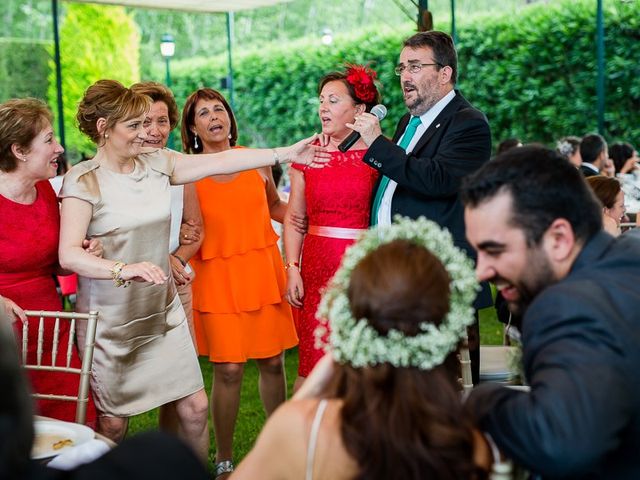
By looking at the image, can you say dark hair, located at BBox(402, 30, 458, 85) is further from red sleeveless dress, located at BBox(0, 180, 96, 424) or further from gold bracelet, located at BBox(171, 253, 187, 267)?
red sleeveless dress, located at BBox(0, 180, 96, 424)

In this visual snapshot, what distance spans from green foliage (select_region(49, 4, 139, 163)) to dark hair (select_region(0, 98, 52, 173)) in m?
16.4

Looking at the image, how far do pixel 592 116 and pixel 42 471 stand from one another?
12.3m

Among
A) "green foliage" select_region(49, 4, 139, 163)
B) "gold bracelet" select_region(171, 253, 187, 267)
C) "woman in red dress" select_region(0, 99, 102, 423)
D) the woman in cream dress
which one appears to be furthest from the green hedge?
"woman in red dress" select_region(0, 99, 102, 423)

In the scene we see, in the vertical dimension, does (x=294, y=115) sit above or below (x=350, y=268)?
above

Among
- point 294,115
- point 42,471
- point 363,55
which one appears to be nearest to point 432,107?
point 42,471

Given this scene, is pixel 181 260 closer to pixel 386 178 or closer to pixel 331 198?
pixel 331 198

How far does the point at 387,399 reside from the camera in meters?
1.62

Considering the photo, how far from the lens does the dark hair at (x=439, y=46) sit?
12.2 feet

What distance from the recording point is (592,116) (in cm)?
1263

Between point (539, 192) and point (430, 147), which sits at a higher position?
point (430, 147)

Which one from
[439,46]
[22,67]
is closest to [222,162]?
[439,46]

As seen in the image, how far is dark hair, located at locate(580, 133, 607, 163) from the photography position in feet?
25.0

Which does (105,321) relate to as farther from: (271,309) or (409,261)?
(409,261)

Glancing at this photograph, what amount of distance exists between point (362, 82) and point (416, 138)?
0.35m
